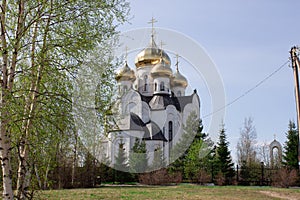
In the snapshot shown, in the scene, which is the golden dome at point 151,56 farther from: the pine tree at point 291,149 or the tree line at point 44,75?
the tree line at point 44,75

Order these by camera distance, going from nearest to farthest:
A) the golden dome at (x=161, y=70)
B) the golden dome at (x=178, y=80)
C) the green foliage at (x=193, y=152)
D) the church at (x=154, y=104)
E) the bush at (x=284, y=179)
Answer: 1. the bush at (x=284, y=179)
2. the green foliage at (x=193, y=152)
3. the church at (x=154, y=104)
4. the golden dome at (x=161, y=70)
5. the golden dome at (x=178, y=80)

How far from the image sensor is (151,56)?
111 ft

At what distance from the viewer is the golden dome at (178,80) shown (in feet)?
115

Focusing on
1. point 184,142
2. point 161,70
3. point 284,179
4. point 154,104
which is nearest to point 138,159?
point 184,142

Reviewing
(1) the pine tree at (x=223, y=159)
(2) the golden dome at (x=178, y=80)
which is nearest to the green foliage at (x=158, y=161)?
(1) the pine tree at (x=223, y=159)

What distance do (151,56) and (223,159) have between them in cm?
1282

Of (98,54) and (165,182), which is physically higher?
(98,54)

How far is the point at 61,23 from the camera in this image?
5508 millimetres

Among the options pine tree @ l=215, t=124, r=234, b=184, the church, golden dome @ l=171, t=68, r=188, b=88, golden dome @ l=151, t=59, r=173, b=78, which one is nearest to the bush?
pine tree @ l=215, t=124, r=234, b=184

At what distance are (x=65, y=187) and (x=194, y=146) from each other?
10.7m

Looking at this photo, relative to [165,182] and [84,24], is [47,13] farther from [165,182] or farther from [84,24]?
[165,182]

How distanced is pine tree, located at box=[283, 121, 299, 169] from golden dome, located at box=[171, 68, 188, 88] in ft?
38.1

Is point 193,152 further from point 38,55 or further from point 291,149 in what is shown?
point 38,55

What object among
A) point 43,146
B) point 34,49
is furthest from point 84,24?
point 43,146
